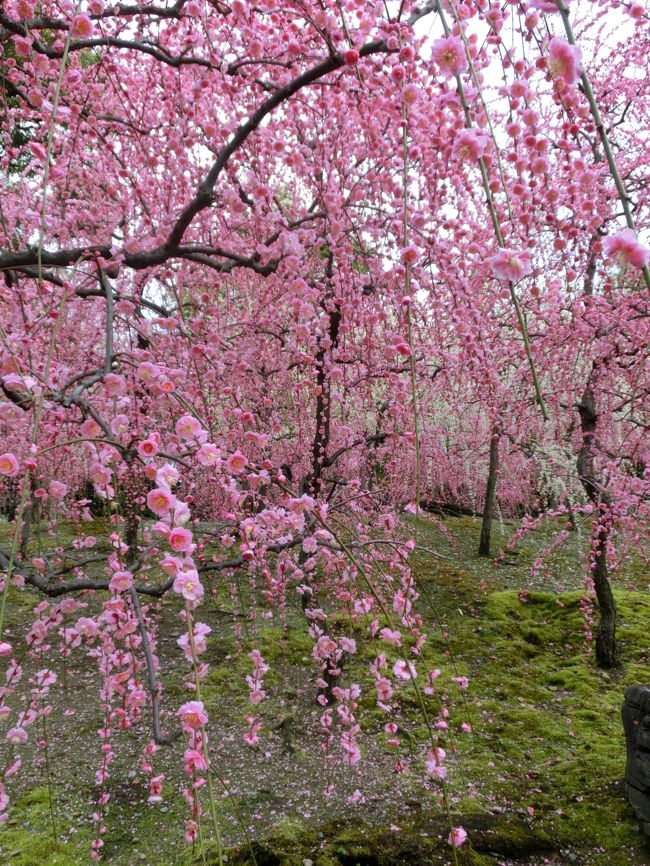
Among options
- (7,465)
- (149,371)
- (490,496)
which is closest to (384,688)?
(149,371)

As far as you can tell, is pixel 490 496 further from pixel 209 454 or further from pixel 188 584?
pixel 188 584

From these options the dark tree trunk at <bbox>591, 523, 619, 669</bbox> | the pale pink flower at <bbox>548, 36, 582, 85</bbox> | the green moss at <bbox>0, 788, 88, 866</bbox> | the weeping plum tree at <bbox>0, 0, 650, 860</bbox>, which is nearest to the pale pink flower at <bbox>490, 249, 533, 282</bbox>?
the weeping plum tree at <bbox>0, 0, 650, 860</bbox>

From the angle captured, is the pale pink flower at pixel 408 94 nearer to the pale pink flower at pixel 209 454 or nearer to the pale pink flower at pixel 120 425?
the pale pink flower at pixel 209 454

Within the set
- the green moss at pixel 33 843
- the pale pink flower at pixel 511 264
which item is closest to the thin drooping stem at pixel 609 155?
the pale pink flower at pixel 511 264

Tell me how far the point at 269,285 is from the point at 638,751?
3709 millimetres

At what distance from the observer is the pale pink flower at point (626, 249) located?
81cm

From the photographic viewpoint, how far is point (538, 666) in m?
5.24

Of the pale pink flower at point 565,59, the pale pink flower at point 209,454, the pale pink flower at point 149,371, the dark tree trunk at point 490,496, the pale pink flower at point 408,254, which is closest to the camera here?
the pale pink flower at point 565,59

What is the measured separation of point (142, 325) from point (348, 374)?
231 cm

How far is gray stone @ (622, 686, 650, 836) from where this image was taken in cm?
306

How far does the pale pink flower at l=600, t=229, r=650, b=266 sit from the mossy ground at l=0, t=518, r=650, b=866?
1309mm

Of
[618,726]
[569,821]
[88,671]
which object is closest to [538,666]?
[618,726]

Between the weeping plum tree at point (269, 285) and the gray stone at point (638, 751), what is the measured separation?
116 cm

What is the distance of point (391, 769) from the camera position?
144 inches
